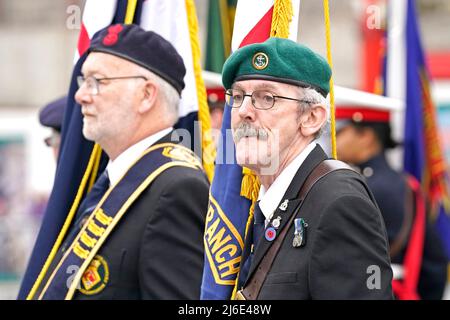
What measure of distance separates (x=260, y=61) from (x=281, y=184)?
39 cm

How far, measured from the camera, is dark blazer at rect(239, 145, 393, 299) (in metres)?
3.24

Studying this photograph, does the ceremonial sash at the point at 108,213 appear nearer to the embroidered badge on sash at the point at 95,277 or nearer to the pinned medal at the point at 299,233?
the embroidered badge on sash at the point at 95,277

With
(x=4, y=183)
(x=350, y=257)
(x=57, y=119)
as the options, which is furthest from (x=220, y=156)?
(x=4, y=183)

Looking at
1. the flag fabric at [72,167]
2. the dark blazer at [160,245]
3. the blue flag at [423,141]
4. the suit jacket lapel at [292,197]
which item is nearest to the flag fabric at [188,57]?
the flag fabric at [72,167]

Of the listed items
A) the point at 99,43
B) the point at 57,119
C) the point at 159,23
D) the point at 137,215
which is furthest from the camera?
the point at 57,119

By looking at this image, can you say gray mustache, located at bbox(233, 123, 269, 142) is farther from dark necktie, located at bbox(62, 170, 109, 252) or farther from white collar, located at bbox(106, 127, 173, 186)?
dark necktie, located at bbox(62, 170, 109, 252)

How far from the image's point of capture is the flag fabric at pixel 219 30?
21.5 feet

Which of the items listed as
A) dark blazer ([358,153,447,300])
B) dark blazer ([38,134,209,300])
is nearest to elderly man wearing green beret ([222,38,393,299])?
dark blazer ([38,134,209,300])

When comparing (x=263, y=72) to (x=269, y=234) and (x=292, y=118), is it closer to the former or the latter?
(x=292, y=118)

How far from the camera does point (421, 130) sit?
796cm

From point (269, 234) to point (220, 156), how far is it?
2.33 feet

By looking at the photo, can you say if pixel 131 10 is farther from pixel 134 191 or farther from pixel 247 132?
pixel 247 132

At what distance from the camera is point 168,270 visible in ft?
13.6

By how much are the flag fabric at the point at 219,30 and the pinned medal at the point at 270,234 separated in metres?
3.07
